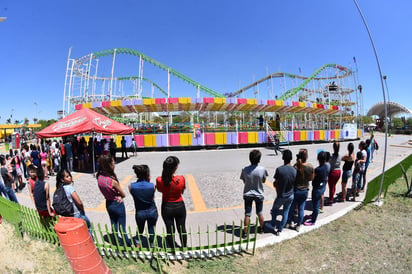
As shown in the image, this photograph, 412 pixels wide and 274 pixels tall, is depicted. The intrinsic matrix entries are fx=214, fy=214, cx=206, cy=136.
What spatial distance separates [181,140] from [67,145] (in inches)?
389

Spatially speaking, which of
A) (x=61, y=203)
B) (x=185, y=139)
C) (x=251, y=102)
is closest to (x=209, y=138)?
(x=185, y=139)

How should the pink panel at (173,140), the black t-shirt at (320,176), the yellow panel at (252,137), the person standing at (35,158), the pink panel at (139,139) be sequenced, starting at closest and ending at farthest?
the black t-shirt at (320,176), the person standing at (35,158), the pink panel at (139,139), the pink panel at (173,140), the yellow panel at (252,137)

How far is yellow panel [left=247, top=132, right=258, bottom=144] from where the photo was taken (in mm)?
20172

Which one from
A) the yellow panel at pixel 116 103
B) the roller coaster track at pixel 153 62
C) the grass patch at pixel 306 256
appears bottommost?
the grass patch at pixel 306 256

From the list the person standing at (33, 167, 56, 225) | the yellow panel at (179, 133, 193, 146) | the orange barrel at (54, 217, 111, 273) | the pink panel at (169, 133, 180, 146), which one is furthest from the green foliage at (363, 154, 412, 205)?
the pink panel at (169, 133, 180, 146)

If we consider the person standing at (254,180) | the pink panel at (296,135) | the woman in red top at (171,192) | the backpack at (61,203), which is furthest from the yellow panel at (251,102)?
the backpack at (61,203)

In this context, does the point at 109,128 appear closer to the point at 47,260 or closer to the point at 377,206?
the point at 47,260

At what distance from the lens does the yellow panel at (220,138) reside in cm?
1938

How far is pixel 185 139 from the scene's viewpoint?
61.6 feet

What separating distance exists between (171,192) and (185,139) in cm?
1579

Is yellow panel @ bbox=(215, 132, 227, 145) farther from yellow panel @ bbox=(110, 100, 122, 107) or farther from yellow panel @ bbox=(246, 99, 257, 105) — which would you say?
yellow panel @ bbox=(110, 100, 122, 107)

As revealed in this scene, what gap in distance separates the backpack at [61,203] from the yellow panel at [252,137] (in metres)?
17.9

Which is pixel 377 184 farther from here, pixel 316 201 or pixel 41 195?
pixel 41 195

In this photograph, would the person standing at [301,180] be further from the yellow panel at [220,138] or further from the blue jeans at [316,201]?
the yellow panel at [220,138]
